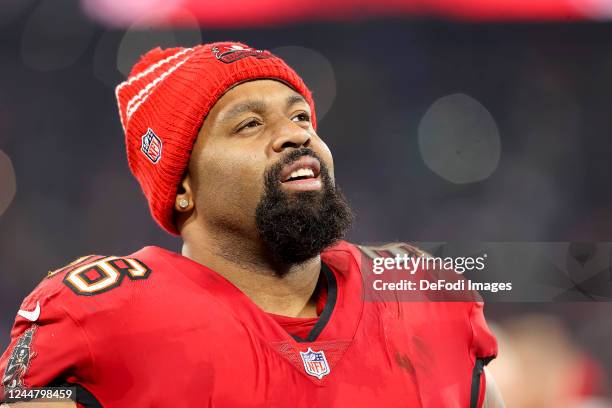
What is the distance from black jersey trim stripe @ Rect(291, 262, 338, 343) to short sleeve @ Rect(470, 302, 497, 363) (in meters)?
0.27

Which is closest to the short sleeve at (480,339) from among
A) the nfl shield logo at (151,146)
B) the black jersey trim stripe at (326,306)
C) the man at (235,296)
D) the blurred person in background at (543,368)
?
the man at (235,296)

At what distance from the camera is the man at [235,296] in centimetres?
121

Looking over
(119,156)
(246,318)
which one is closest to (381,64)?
(119,156)

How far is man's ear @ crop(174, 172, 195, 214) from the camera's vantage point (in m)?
1.52

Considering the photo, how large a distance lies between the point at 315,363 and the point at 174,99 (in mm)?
586

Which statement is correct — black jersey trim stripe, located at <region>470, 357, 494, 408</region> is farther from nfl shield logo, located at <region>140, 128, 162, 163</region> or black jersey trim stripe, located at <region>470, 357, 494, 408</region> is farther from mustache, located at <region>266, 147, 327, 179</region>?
nfl shield logo, located at <region>140, 128, 162, 163</region>

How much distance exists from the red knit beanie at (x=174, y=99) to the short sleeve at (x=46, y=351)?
14.4 inches

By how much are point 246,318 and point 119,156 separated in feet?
7.50

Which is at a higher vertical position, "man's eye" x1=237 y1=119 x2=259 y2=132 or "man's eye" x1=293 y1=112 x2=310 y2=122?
"man's eye" x1=293 y1=112 x2=310 y2=122

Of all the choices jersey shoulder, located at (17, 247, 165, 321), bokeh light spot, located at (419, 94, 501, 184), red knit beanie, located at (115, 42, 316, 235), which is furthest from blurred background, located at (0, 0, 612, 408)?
jersey shoulder, located at (17, 247, 165, 321)

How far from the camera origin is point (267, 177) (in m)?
1.38

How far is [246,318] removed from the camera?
4.33ft

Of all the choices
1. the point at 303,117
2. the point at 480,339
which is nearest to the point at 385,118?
the point at 303,117

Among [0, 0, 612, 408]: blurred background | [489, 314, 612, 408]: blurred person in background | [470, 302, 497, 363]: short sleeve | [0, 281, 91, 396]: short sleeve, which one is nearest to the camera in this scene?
[0, 281, 91, 396]: short sleeve
